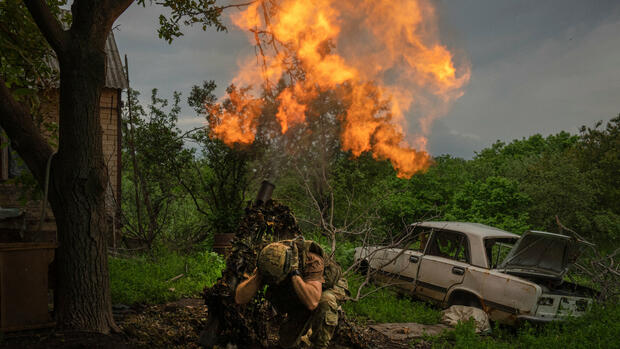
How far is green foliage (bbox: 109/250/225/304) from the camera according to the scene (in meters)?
7.00

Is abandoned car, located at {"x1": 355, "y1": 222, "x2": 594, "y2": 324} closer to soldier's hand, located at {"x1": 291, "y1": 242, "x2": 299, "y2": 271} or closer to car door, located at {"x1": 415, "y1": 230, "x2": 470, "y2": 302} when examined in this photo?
car door, located at {"x1": 415, "y1": 230, "x2": 470, "y2": 302}

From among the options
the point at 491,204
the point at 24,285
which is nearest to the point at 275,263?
the point at 24,285

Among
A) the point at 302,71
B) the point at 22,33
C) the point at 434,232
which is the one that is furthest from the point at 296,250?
the point at 302,71

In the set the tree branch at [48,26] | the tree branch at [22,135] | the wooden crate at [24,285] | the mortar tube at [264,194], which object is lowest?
the wooden crate at [24,285]

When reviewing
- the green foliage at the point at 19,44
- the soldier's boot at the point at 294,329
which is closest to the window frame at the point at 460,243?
the soldier's boot at the point at 294,329

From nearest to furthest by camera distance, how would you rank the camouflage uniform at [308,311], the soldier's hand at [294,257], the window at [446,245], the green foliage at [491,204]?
1. the soldier's hand at [294,257]
2. the camouflage uniform at [308,311]
3. the window at [446,245]
4. the green foliage at [491,204]

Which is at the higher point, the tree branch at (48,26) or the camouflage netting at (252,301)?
the tree branch at (48,26)

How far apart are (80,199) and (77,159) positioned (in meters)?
0.45

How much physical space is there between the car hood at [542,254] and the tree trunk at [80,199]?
5.92 m

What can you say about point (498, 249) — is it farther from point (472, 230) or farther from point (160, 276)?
point (160, 276)

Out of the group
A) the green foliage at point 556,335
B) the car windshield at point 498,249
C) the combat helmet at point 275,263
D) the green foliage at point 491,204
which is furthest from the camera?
the green foliage at point 491,204

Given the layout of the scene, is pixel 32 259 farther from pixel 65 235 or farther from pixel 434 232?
pixel 434 232

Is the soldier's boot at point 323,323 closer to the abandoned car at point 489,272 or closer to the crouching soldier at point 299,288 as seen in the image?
the crouching soldier at point 299,288

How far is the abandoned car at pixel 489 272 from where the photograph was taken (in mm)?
6223
